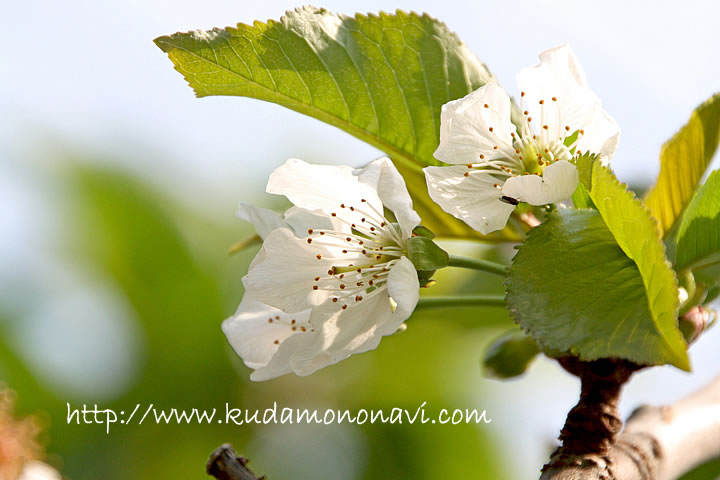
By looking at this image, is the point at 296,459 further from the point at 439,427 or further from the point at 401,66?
the point at 401,66

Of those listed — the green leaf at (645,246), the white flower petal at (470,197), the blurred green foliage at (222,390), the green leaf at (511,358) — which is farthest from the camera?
the blurred green foliage at (222,390)

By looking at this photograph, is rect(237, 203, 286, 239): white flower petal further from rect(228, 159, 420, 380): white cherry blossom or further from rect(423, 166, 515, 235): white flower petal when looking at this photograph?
rect(423, 166, 515, 235): white flower petal

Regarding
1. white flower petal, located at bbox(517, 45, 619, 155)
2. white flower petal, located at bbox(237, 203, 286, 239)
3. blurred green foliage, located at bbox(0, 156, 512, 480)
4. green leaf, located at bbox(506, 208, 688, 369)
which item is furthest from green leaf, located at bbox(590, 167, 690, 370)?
blurred green foliage, located at bbox(0, 156, 512, 480)

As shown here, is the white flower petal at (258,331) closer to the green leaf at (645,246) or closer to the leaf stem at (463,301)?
the leaf stem at (463,301)

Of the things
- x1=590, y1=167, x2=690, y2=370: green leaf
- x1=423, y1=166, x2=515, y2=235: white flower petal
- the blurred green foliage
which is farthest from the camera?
the blurred green foliage

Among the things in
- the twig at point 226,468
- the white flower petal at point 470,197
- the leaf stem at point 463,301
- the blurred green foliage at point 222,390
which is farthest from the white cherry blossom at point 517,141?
the blurred green foliage at point 222,390

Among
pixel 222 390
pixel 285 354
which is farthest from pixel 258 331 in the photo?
pixel 222 390
